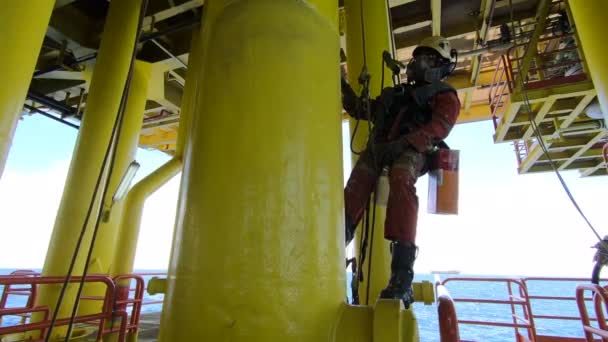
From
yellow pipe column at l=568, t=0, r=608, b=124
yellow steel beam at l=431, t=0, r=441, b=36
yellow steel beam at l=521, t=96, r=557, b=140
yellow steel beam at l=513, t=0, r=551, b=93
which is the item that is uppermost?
yellow steel beam at l=431, t=0, r=441, b=36

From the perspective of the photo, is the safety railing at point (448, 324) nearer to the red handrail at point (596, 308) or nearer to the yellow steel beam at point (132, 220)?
the red handrail at point (596, 308)

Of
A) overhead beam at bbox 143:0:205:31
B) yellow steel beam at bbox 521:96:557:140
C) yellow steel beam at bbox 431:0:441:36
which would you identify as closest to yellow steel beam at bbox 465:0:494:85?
yellow steel beam at bbox 431:0:441:36

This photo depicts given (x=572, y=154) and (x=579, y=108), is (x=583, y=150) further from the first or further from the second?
(x=579, y=108)

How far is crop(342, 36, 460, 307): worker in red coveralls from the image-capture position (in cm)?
197

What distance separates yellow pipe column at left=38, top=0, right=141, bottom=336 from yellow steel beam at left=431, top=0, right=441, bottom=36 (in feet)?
18.2

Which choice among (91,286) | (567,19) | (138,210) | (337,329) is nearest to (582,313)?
(337,329)

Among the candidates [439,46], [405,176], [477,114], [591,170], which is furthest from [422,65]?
[591,170]

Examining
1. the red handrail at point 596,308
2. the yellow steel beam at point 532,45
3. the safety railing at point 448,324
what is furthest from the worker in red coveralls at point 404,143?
the yellow steel beam at point 532,45

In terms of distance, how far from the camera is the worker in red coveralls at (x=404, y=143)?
6.46 feet

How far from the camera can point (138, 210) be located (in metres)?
6.25

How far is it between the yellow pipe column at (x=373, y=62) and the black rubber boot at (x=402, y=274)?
207 cm

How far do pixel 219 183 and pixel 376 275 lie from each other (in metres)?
3.33

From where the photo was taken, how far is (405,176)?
2.10 m

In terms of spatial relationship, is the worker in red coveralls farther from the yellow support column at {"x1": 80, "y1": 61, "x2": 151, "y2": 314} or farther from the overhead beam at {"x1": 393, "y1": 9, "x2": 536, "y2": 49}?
the overhead beam at {"x1": 393, "y1": 9, "x2": 536, "y2": 49}
